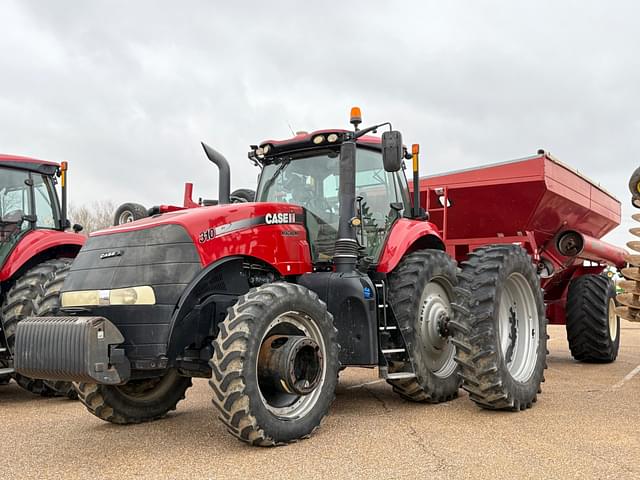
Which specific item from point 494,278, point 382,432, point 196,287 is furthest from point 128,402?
point 494,278

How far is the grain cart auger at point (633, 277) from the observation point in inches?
246

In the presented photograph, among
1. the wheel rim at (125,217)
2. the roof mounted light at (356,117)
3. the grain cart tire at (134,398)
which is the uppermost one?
the roof mounted light at (356,117)

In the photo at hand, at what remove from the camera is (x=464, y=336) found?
17.8 feet

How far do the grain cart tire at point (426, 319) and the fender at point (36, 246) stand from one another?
393cm

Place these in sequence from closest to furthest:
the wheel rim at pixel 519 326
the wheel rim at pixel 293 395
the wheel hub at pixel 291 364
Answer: the wheel hub at pixel 291 364 → the wheel rim at pixel 293 395 → the wheel rim at pixel 519 326

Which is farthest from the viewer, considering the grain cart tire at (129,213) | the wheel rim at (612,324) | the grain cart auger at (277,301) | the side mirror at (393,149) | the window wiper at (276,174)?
the wheel rim at (612,324)

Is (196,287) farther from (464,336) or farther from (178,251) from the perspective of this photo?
(464,336)

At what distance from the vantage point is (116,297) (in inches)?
181

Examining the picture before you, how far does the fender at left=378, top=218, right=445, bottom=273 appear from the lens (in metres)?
5.89

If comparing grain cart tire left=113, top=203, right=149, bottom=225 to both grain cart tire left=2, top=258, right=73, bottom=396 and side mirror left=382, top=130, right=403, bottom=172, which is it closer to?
grain cart tire left=2, top=258, right=73, bottom=396

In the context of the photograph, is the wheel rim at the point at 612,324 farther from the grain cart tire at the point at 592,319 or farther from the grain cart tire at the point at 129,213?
the grain cart tire at the point at 129,213

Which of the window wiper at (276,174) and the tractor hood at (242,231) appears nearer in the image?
the tractor hood at (242,231)

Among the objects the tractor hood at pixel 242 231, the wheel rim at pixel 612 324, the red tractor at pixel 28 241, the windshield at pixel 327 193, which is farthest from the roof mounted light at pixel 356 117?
the wheel rim at pixel 612 324

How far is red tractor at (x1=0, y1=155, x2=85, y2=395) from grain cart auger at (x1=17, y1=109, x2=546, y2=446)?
221cm
